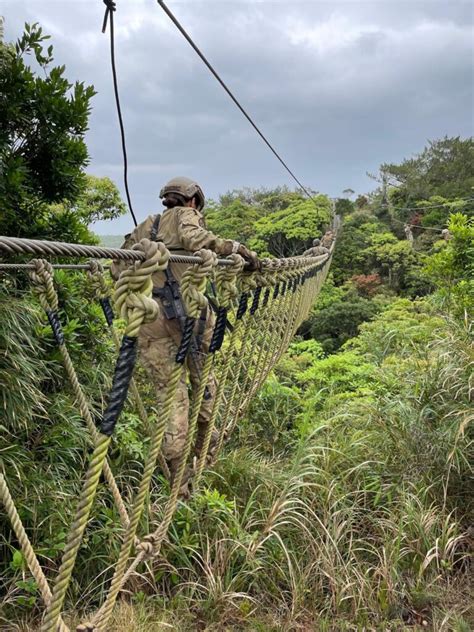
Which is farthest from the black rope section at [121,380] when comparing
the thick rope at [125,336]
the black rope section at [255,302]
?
the black rope section at [255,302]

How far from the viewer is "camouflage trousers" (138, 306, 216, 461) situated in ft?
5.95

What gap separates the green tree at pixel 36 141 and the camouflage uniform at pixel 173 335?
426mm

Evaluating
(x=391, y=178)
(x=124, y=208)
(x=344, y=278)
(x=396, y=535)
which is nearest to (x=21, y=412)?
(x=396, y=535)

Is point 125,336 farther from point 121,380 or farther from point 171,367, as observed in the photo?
point 171,367

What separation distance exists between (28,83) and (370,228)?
1104 cm

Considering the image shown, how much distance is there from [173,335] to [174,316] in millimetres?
117

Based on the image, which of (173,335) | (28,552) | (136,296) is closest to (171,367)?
(173,335)

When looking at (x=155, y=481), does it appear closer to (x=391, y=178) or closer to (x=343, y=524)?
(x=343, y=524)

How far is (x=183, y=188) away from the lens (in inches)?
74.0

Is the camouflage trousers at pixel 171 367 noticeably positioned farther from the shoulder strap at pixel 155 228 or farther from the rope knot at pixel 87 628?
the rope knot at pixel 87 628

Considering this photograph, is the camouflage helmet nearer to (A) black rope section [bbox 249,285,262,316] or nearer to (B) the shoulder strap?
→ (B) the shoulder strap

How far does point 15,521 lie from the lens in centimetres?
74

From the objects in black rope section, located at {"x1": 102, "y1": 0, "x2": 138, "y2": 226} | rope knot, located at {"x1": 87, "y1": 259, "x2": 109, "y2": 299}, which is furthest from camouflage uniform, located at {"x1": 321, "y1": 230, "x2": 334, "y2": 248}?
rope knot, located at {"x1": 87, "y1": 259, "x2": 109, "y2": 299}

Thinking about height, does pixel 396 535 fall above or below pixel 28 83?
below
